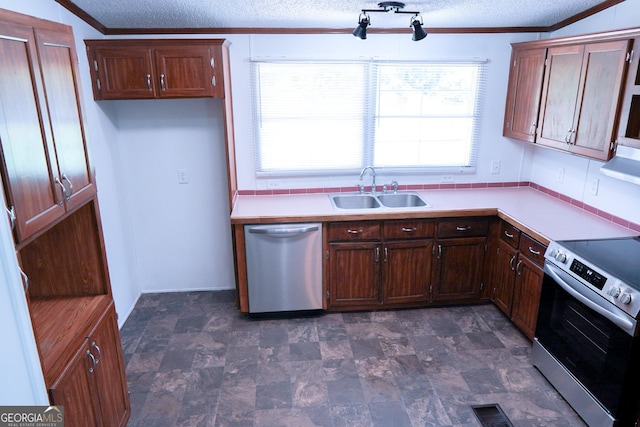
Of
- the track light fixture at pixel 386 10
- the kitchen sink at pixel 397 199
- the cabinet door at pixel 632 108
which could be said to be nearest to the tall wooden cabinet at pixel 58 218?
the track light fixture at pixel 386 10

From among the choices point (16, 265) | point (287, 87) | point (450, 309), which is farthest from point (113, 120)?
point (450, 309)

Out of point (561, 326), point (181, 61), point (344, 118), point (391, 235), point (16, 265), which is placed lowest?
point (561, 326)

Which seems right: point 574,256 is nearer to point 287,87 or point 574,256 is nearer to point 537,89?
point 537,89

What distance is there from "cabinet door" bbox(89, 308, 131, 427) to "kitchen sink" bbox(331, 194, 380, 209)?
6.59 feet

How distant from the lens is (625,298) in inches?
76.0

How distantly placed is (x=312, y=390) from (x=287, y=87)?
2.28 meters

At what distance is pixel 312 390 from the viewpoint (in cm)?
257

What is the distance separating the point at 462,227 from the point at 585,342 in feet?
3.95

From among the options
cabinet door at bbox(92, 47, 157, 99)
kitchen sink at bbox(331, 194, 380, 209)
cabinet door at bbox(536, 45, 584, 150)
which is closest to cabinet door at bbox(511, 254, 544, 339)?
cabinet door at bbox(536, 45, 584, 150)

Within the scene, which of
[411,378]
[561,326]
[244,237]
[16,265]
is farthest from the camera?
[244,237]

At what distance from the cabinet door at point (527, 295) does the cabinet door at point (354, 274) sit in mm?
1003

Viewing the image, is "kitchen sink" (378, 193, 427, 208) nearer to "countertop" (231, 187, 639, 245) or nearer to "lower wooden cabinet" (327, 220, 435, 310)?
"countertop" (231, 187, 639, 245)

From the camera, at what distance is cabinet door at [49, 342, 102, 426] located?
5.05 ft

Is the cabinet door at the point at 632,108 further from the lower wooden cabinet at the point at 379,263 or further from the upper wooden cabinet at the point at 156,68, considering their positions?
the upper wooden cabinet at the point at 156,68
